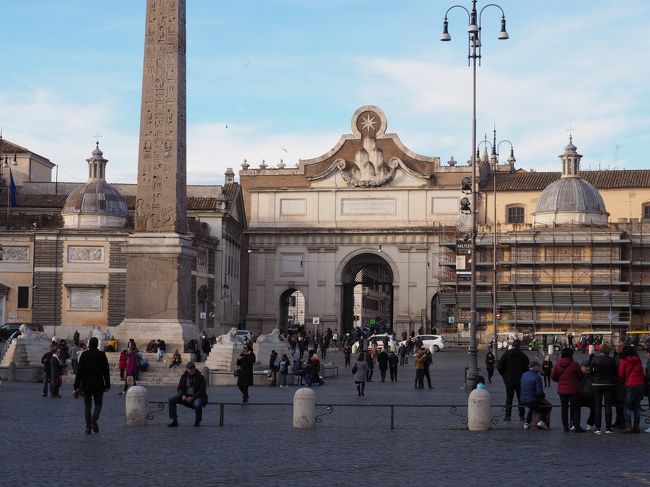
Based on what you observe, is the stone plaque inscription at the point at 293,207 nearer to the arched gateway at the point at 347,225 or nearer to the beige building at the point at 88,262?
the arched gateway at the point at 347,225

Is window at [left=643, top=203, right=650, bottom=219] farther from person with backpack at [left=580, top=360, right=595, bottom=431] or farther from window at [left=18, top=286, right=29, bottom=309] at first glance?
person with backpack at [left=580, top=360, right=595, bottom=431]

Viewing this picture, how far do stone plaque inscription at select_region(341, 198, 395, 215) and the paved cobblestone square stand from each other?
175 ft

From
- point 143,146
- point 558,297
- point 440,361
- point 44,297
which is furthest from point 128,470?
point 558,297

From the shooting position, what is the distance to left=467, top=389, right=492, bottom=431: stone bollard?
18516mm

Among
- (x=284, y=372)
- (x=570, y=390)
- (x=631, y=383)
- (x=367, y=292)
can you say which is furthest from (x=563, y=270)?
(x=367, y=292)

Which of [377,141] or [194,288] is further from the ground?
[377,141]

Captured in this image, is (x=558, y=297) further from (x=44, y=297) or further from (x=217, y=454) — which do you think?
(x=217, y=454)

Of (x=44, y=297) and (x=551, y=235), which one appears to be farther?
(x=551, y=235)

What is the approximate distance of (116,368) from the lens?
3228 cm

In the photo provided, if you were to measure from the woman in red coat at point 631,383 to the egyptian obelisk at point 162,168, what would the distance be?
50.5ft

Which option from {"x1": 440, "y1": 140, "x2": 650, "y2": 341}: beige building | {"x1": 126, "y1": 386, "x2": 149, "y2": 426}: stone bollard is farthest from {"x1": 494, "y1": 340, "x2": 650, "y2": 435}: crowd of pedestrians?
{"x1": 440, "y1": 140, "x2": 650, "y2": 341}: beige building

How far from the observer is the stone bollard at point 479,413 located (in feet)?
60.7

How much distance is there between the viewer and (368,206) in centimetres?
7662

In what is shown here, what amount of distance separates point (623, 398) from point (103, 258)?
48.0 m
